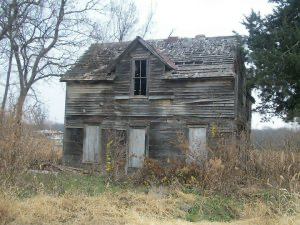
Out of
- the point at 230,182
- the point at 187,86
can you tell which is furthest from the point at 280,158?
the point at 187,86

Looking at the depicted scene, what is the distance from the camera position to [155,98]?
1903 cm

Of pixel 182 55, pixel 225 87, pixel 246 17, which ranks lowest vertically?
pixel 225 87

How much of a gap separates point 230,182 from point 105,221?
16.5ft

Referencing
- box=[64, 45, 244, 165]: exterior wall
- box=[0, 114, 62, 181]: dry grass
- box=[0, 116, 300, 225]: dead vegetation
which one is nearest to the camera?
box=[0, 116, 300, 225]: dead vegetation

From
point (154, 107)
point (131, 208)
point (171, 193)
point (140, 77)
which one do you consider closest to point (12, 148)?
point (131, 208)

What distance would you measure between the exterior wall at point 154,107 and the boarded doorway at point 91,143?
11.7 inches

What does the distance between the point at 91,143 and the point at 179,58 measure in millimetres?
6512

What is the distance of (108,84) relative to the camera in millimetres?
20188

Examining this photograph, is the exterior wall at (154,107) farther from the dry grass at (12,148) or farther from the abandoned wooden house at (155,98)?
the dry grass at (12,148)

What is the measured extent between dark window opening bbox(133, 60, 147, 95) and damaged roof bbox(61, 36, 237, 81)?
0.92 metres

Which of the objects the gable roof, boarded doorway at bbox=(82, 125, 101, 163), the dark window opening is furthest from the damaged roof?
boarded doorway at bbox=(82, 125, 101, 163)

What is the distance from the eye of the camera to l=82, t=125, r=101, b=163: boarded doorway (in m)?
20.1

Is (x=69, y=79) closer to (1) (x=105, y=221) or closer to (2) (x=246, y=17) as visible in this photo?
(2) (x=246, y=17)

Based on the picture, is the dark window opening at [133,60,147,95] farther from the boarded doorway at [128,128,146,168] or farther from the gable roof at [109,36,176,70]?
the boarded doorway at [128,128,146,168]
